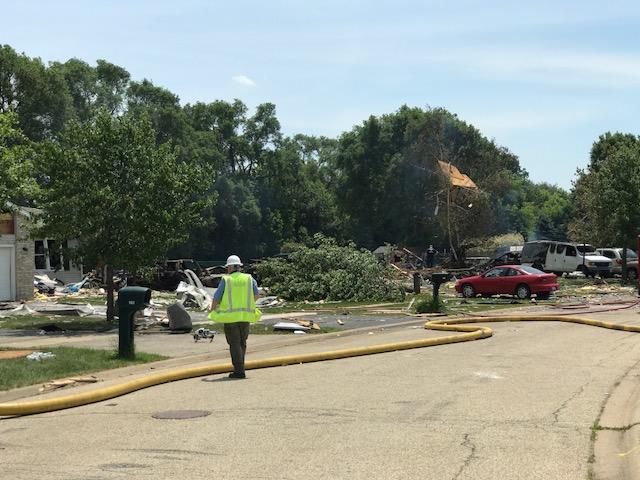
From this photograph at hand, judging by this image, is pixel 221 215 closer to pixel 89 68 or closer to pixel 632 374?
pixel 89 68

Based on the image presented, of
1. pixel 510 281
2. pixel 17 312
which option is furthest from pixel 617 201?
pixel 17 312

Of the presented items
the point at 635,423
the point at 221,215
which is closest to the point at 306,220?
the point at 221,215

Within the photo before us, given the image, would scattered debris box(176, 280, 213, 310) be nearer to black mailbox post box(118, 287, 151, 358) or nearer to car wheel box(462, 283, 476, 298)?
car wheel box(462, 283, 476, 298)

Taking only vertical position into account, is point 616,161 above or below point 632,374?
above

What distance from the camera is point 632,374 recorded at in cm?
1180

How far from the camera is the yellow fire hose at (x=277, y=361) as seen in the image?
9.56m

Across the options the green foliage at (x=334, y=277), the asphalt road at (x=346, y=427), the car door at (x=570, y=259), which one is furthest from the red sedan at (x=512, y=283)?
the asphalt road at (x=346, y=427)

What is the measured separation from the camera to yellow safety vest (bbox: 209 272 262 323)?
11.6m

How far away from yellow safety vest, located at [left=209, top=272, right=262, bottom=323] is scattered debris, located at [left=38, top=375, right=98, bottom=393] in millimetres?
2029

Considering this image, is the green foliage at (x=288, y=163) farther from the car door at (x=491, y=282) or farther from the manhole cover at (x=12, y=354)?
the manhole cover at (x=12, y=354)

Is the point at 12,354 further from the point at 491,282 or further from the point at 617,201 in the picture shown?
the point at 617,201

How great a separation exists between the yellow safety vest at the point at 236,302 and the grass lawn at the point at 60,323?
9935 mm

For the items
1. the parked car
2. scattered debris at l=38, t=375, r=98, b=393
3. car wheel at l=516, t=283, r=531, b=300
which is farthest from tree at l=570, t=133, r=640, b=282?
scattered debris at l=38, t=375, r=98, b=393

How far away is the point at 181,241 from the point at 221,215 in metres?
57.0
